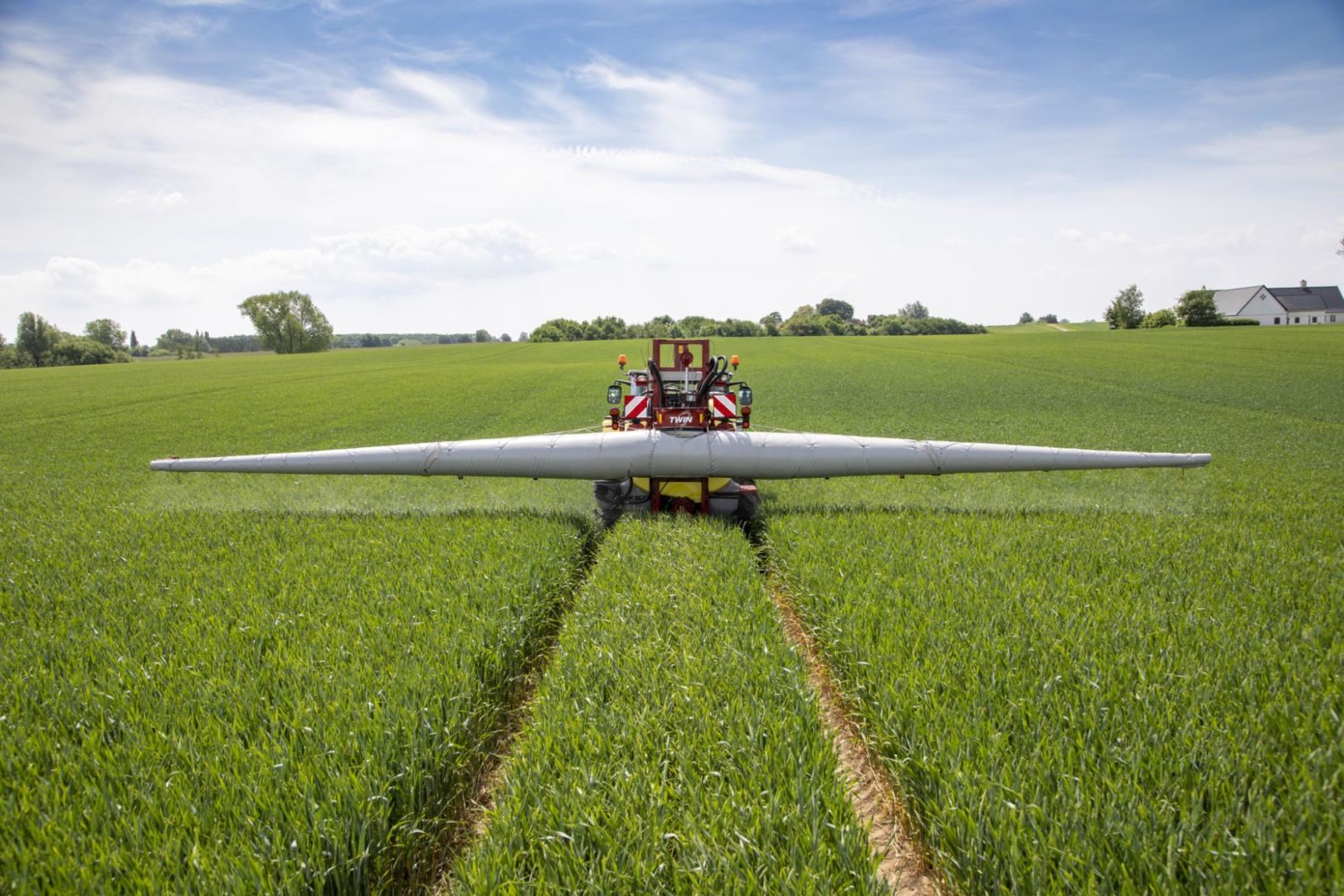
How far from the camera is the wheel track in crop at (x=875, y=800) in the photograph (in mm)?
3580

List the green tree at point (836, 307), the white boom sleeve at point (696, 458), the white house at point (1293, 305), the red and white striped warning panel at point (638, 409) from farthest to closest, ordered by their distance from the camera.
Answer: the green tree at point (836, 307), the white house at point (1293, 305), the red and white striped warning panel at point (638, 409), the white boom sleeve at point (696, 458)

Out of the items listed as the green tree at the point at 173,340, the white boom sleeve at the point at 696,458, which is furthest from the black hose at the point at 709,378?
the green tree at the point at 173,340

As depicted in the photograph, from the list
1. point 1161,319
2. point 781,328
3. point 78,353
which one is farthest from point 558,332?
point 1161,319

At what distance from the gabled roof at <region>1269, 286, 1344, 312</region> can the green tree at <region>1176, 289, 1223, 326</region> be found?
74.5 ft

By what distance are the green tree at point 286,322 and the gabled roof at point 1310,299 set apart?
5463 inches

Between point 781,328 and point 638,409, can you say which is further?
point 781,328

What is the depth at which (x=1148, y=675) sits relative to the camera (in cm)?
445

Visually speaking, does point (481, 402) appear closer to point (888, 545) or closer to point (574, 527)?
point (574, 527)

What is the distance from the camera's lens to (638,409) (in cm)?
1091

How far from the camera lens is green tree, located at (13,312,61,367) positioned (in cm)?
8206

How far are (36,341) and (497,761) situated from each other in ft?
365

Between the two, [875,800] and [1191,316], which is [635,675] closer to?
[875,800]

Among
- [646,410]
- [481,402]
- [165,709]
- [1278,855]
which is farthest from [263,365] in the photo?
[1278,855]

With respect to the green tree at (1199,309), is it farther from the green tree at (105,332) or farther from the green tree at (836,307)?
the green tree at (105,332)
